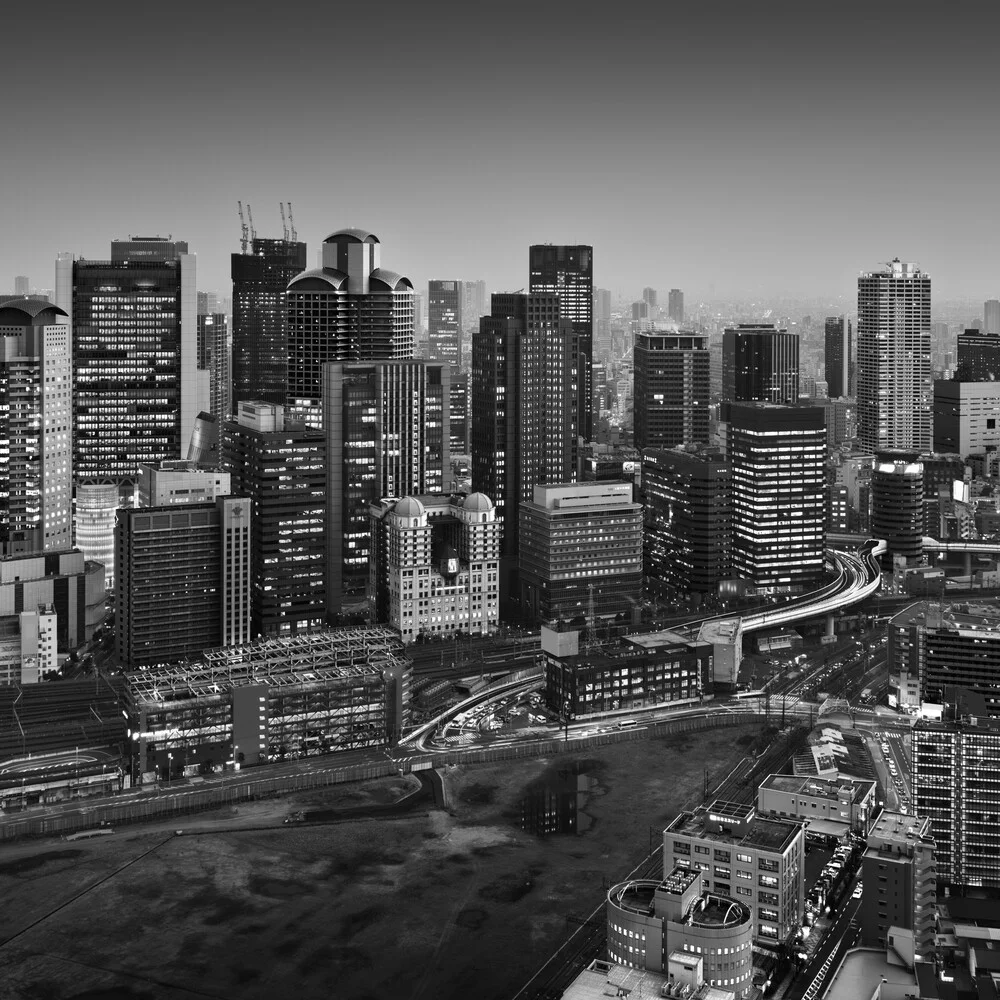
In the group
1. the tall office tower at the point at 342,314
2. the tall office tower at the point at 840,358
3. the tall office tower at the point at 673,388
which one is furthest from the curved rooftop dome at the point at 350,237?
the tall office tower at the point at 840,358

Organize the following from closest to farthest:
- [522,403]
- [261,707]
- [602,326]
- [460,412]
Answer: [261,707] < [522,403] < [460,412] < [602,326]

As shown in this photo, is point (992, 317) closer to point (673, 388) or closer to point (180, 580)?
point (673, 388)

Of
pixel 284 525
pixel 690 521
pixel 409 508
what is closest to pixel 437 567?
pixel 409 508

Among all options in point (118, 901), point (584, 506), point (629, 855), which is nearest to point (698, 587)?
point (584, 506)

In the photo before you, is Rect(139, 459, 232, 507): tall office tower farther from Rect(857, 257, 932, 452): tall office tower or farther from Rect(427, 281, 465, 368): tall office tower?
Rect(427, 281, 465, 368): tall office tower

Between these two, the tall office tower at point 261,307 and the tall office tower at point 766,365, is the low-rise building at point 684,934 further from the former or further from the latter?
the tall office tower at point 766,365

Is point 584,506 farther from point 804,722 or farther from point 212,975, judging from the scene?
point 212,975

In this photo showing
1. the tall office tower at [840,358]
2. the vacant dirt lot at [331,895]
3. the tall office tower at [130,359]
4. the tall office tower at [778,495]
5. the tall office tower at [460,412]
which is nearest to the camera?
the vacant dirt lot at [331,895]
